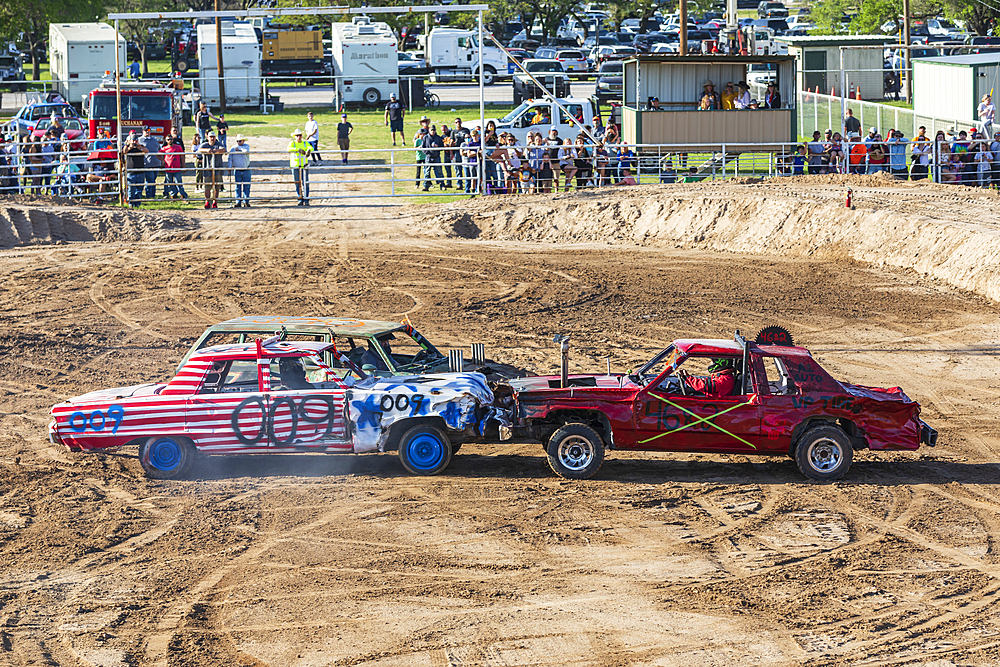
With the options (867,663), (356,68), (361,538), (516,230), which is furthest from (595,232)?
(356,68)

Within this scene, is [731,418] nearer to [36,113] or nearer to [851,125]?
[851,125]

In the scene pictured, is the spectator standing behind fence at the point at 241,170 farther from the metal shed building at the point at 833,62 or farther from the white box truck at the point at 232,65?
the metal shed building at the point at 833,62

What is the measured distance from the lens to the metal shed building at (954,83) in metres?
35.4

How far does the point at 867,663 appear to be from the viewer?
8.04 metres

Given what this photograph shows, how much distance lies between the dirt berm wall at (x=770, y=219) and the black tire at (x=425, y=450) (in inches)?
549

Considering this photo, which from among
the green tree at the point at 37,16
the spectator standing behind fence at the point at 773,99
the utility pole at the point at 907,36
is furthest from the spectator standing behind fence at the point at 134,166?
the green tree at the point at 37,16

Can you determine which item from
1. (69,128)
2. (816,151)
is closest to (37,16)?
(69,128)

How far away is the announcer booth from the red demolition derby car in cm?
2125

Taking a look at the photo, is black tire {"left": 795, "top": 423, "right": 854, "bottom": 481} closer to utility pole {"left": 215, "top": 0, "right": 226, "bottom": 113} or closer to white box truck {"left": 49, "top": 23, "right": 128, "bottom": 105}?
utility pole {"left": 215, "top": 0, "right": 226, "bottom": 113}

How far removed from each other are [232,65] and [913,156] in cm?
3201

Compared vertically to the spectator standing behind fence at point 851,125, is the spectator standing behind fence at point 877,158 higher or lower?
lower

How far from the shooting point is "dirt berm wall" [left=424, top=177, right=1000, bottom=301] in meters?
23.5

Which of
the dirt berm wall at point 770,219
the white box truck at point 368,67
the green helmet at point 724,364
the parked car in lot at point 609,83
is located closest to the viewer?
the green helmet at point 724,364

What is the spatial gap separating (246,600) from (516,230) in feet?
61.7
